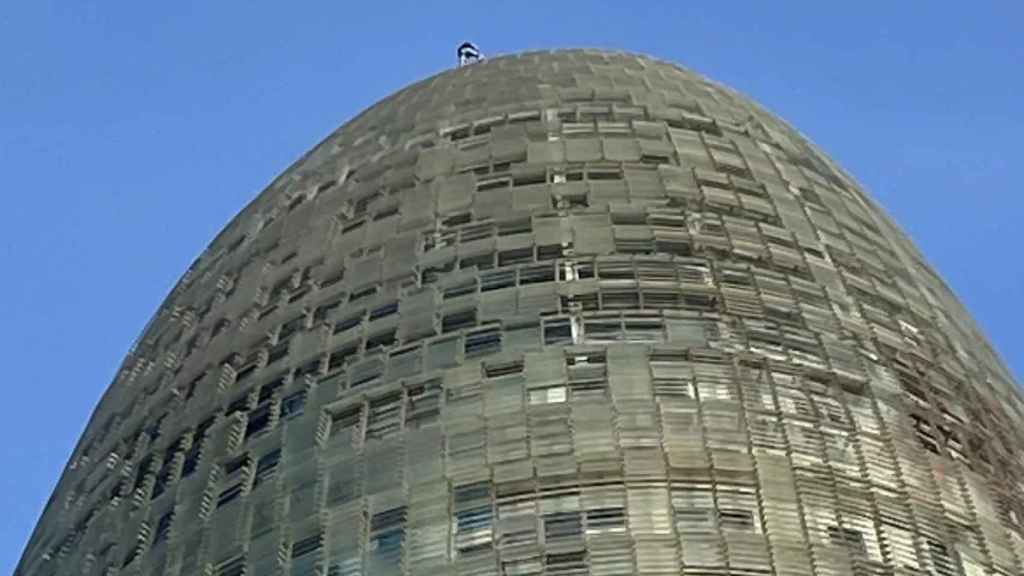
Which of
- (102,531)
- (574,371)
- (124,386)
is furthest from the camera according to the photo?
(124,386)

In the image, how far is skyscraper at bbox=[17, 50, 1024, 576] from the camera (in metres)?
50.8

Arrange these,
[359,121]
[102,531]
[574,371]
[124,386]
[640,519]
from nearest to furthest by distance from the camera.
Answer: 1. [640,519]
2. [574,371]
3. [102,531]
4. [124,386]
5. [359,121]

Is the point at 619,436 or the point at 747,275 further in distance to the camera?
the point at 747,275

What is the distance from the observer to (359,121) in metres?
75.6

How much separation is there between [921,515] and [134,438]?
22.5 m

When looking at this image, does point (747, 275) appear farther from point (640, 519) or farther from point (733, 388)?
point (640, 519)

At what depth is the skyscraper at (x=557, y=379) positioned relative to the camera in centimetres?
A: 5081

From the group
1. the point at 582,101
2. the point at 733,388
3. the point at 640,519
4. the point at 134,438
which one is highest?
the point at 582,101

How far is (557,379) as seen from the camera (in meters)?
54.0

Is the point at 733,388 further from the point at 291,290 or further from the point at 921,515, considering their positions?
the point at 291,290

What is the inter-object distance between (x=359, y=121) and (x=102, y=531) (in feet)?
69.3

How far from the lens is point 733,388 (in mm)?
54406

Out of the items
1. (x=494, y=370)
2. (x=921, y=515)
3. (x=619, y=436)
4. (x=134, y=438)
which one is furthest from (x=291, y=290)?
(x=921, y=515)

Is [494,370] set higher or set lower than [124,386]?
lower
